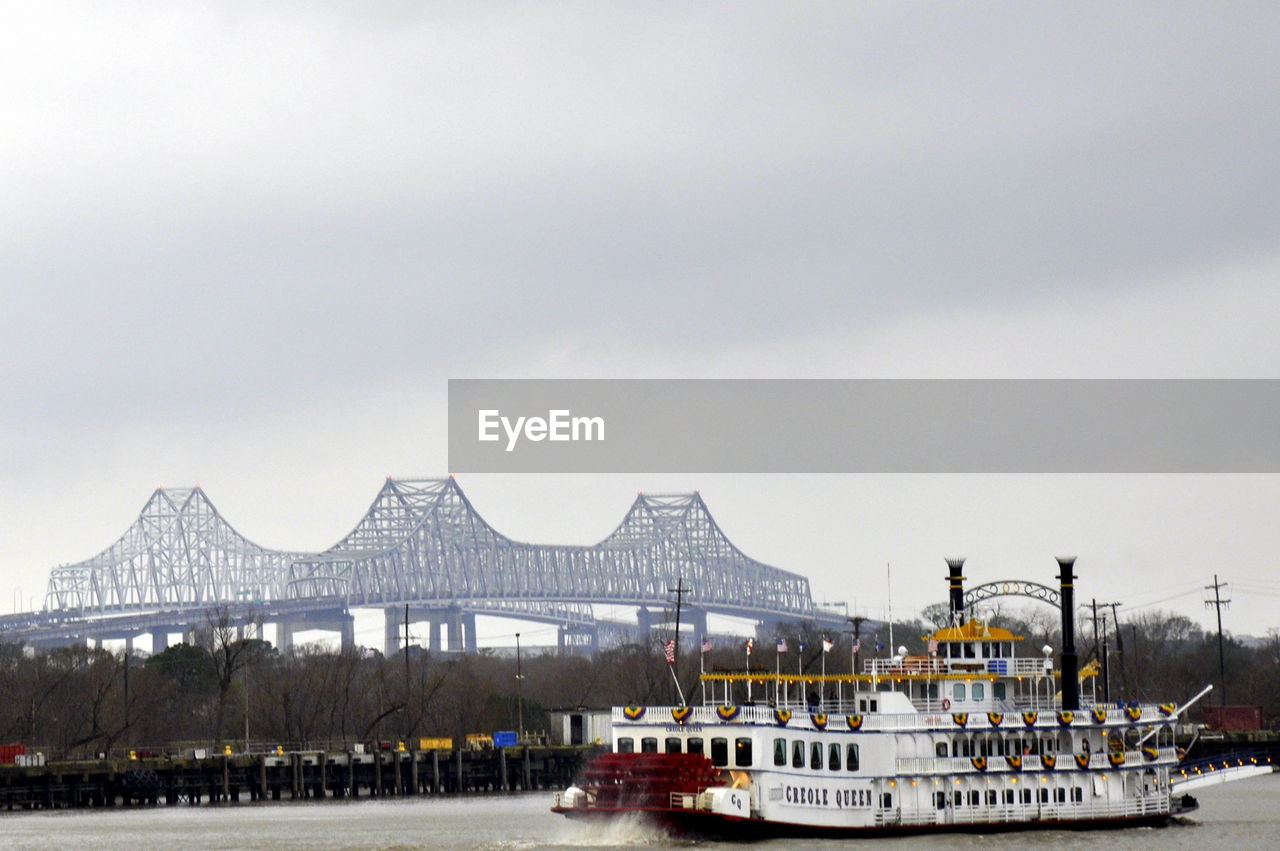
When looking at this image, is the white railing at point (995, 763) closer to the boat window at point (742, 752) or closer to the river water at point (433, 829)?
the river water at point (433, 829)

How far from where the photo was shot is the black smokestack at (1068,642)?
2381 inches

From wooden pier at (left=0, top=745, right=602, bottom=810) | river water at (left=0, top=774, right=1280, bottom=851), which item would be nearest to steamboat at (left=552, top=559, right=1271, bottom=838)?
river water at (left=0, top=774, right=1280, bottom=851)

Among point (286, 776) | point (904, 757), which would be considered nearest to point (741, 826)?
point (904, 757)

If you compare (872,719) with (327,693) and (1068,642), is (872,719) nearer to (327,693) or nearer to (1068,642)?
(1068,642)

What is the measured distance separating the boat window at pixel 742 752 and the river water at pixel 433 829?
2.09 m

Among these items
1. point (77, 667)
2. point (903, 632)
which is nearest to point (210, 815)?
→ point (77, 667)

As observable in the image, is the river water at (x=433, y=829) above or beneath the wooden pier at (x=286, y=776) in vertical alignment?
beneath

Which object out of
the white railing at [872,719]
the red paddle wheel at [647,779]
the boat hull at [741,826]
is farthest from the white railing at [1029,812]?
the red paddle wheel at [647,779]

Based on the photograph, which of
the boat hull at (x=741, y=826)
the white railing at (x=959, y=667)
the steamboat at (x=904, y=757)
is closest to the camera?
the boat hull at (x=741, y=826)

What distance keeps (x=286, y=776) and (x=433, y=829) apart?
34138 millimetres

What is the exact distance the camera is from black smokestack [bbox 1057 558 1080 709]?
6047cm

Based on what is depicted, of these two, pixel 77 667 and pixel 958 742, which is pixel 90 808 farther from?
pixel 77 667

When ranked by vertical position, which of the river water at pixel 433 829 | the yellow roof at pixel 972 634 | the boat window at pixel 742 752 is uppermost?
the yellow roof at pixel 972 634

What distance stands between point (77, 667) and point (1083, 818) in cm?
9472
